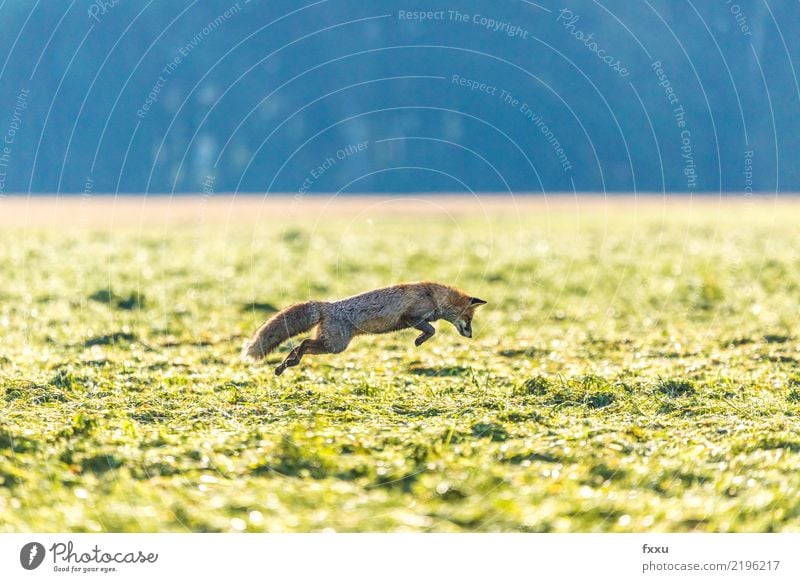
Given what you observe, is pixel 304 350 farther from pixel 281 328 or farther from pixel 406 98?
pixel 406 98

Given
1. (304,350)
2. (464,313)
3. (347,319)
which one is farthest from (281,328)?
(464,313)

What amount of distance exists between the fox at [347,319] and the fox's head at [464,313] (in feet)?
0.64

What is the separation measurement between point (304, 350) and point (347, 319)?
83 centimetres

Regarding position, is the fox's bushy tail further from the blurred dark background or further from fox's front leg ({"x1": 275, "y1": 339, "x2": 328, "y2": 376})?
the blurred dark background

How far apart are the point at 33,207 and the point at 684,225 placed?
4281 centimetres

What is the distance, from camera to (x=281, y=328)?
1477cm

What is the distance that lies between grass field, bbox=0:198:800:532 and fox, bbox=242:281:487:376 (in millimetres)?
575

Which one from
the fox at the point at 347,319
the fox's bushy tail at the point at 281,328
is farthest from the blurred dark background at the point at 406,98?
the fox's bushy tail at the point at 281,328

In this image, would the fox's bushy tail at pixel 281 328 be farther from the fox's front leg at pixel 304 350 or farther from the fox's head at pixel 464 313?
the fox's head at pixel 464 313

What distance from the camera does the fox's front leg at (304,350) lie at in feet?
48.7

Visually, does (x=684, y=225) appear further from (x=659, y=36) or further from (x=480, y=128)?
(x=659, y=36)

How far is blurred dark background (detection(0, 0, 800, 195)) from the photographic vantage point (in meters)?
75.8

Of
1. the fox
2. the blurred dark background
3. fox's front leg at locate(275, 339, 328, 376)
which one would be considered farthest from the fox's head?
the blurred dark background

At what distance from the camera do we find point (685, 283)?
26.3 m
